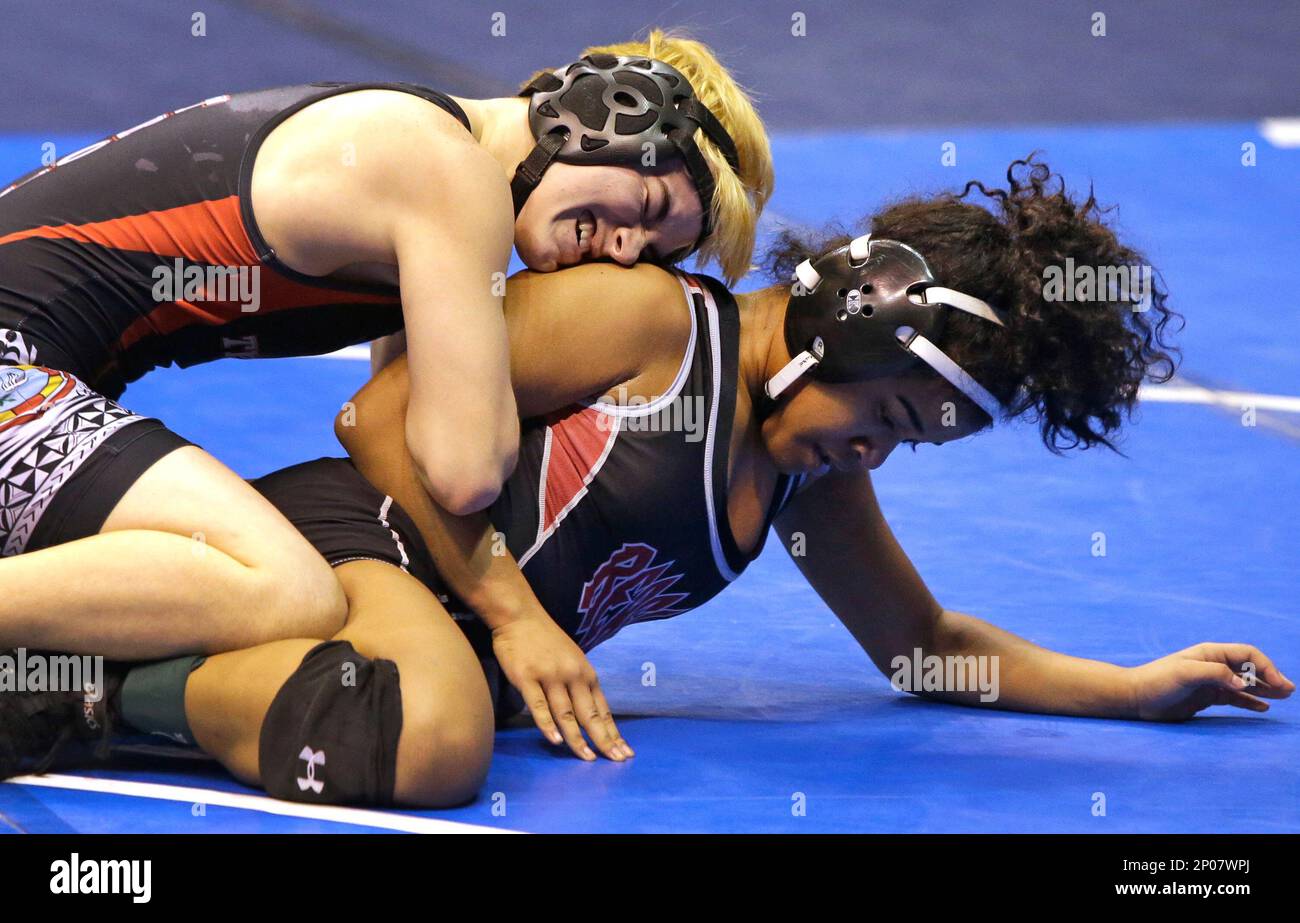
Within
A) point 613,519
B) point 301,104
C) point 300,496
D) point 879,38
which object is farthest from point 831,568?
point 879,38

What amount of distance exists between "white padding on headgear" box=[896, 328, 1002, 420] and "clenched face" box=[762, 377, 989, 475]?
0.07ft

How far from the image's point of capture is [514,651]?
2949mm

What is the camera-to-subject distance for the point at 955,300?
2959 millimetres

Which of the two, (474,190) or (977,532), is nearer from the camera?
(474,190)

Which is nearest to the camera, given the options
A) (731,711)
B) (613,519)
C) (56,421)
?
(56,421)

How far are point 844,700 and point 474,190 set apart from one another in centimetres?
124

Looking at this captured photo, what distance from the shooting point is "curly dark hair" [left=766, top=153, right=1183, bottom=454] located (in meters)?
2.97

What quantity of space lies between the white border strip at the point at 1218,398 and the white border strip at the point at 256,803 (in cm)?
330

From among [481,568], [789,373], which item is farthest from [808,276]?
[481,568]

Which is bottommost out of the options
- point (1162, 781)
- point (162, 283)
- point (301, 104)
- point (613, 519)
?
point (1162, 781)

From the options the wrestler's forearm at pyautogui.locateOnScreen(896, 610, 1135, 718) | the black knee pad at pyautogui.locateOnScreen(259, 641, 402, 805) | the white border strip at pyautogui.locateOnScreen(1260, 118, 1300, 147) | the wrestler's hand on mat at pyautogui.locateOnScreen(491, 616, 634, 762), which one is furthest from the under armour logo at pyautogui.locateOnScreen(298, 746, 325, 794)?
the white border strip at pyautogui.locateOnScreen(1260, 118, 1300, 147)

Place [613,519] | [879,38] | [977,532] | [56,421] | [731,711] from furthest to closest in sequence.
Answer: [879,38] → [977,532] → [731,711] → [613,519] → [56,421]

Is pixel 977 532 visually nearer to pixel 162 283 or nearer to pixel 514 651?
pixel 514 651

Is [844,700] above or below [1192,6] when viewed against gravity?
below
